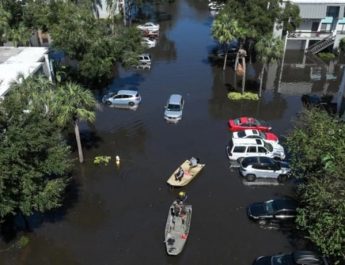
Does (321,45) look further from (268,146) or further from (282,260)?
(282,260)

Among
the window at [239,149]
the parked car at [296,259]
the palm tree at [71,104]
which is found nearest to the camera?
the parked car at [296,259]

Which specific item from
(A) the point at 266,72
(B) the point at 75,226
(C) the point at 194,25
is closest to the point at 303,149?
(B) the point at 75,226

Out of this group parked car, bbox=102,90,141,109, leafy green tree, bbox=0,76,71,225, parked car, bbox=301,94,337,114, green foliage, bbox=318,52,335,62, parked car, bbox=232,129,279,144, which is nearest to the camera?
leafy green tree, bbox=0,76,71,225

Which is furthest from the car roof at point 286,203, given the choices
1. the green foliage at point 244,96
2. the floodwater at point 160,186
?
the green foliage at point 244,96

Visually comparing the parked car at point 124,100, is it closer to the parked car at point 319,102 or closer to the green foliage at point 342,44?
the parked car at point 319,102

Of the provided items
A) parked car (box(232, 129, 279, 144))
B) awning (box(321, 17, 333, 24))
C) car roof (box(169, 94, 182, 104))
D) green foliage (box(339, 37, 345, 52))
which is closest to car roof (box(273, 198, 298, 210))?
parked car (box(232, 129, 279, 144))

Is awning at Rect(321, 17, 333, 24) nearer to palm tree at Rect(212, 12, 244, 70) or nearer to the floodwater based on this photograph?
the floodwater
